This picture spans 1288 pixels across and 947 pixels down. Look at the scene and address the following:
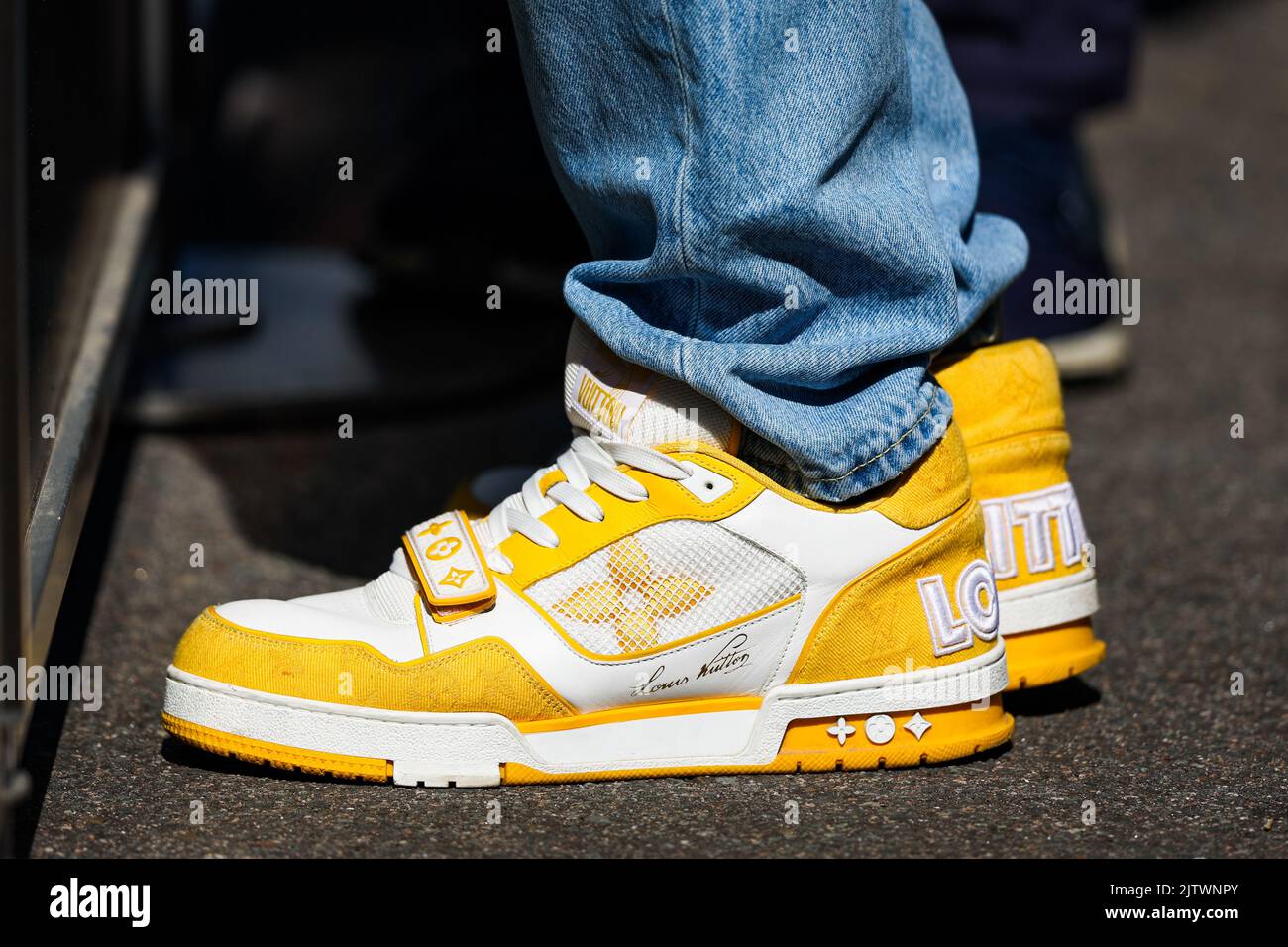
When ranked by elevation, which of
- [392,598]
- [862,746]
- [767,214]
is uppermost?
[767,214]

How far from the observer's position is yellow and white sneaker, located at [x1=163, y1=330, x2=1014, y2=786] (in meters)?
0.95

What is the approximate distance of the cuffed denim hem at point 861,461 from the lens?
37.9 inches

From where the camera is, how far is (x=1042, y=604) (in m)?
1.09

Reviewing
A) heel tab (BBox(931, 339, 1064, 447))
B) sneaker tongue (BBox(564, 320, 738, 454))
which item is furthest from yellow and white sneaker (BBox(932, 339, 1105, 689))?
sneaker tongue (BBox(564, 320, 738, 454))

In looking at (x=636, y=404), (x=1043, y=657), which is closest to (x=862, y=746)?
(x=1043, y=657)

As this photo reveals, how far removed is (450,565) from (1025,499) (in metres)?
0.43

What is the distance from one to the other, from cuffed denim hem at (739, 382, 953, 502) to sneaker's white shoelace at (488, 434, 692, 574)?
Result: 57 mm

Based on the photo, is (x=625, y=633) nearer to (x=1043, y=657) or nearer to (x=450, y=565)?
(x=450, y=565)

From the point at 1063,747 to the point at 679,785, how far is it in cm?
29

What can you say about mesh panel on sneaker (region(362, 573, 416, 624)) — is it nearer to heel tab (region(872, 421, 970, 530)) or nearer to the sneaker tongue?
the sneaker tongue

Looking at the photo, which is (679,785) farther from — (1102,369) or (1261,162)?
(1261,162)

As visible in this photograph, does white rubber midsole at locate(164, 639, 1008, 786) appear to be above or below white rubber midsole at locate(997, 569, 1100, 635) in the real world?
below
